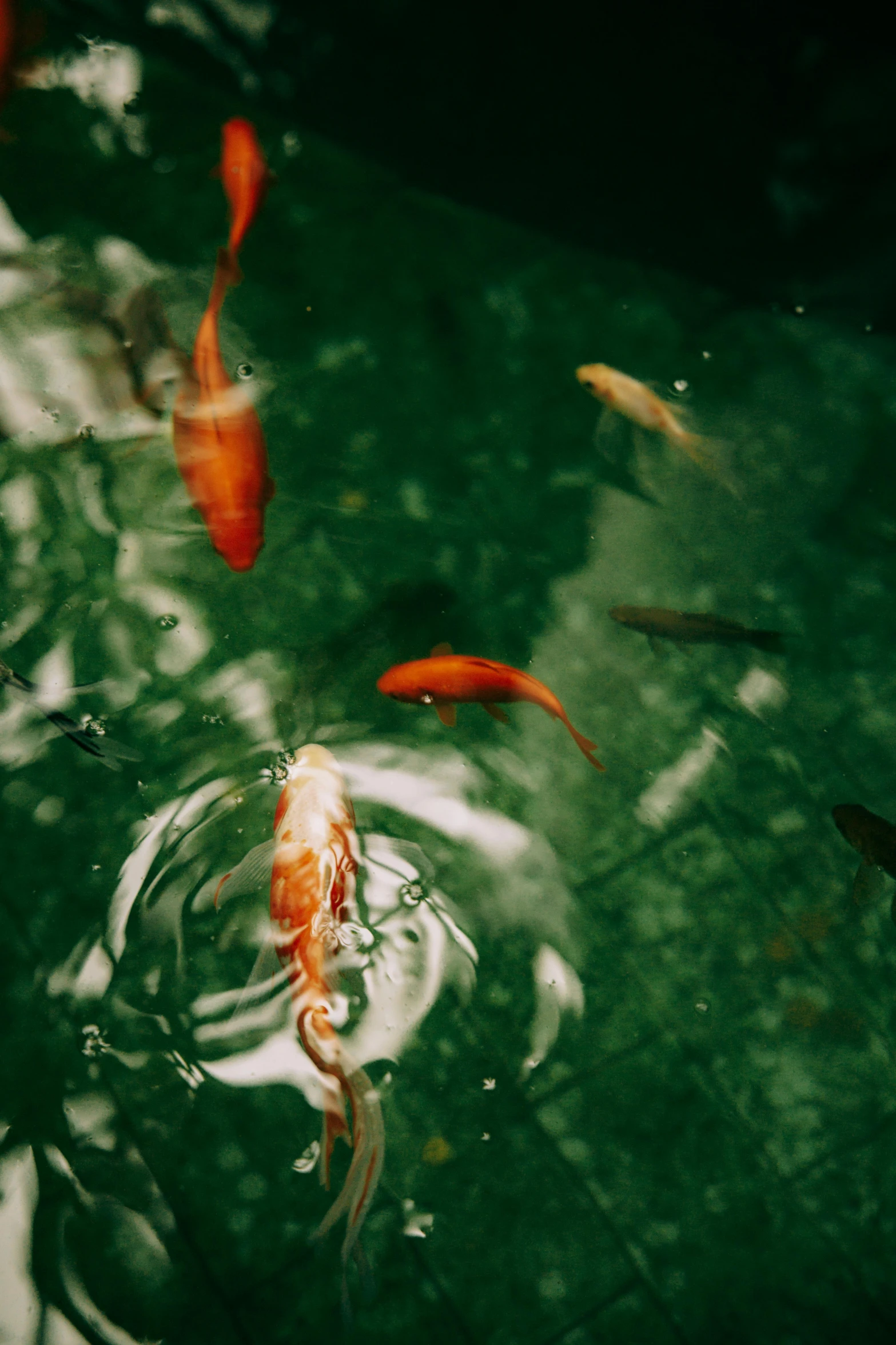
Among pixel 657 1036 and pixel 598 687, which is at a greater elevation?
pixel 598 687

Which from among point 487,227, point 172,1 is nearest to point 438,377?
point 487,227

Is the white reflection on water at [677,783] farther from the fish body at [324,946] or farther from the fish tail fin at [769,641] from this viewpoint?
the fish body at [324,946]

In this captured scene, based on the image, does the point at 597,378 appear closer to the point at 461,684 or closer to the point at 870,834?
the point at 461,684

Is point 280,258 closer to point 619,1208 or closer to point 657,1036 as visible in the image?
point 657,1036

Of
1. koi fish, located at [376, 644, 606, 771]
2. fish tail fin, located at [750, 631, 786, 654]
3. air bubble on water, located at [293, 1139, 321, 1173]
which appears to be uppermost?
fish tail fin, located at [750, 631, 786, 654]

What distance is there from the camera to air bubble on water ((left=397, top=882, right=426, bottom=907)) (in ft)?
6.92

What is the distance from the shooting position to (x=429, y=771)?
2.20 m

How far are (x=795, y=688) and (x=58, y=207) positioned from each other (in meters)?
2.31

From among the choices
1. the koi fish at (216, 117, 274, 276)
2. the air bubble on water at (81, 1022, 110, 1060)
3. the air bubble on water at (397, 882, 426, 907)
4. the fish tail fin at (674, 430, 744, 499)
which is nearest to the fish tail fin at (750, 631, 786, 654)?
the fish tail fin at (674, 430, 744, 499)

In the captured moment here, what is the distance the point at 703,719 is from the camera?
7.48 feet

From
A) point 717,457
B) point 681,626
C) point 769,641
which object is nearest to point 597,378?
point 717,457

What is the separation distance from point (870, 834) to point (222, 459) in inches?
67.8

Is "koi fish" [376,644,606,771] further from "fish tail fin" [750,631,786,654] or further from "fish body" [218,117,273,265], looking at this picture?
"fish body" [218,117,273,265]

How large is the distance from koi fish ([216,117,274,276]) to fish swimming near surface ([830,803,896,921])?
2.06 m
